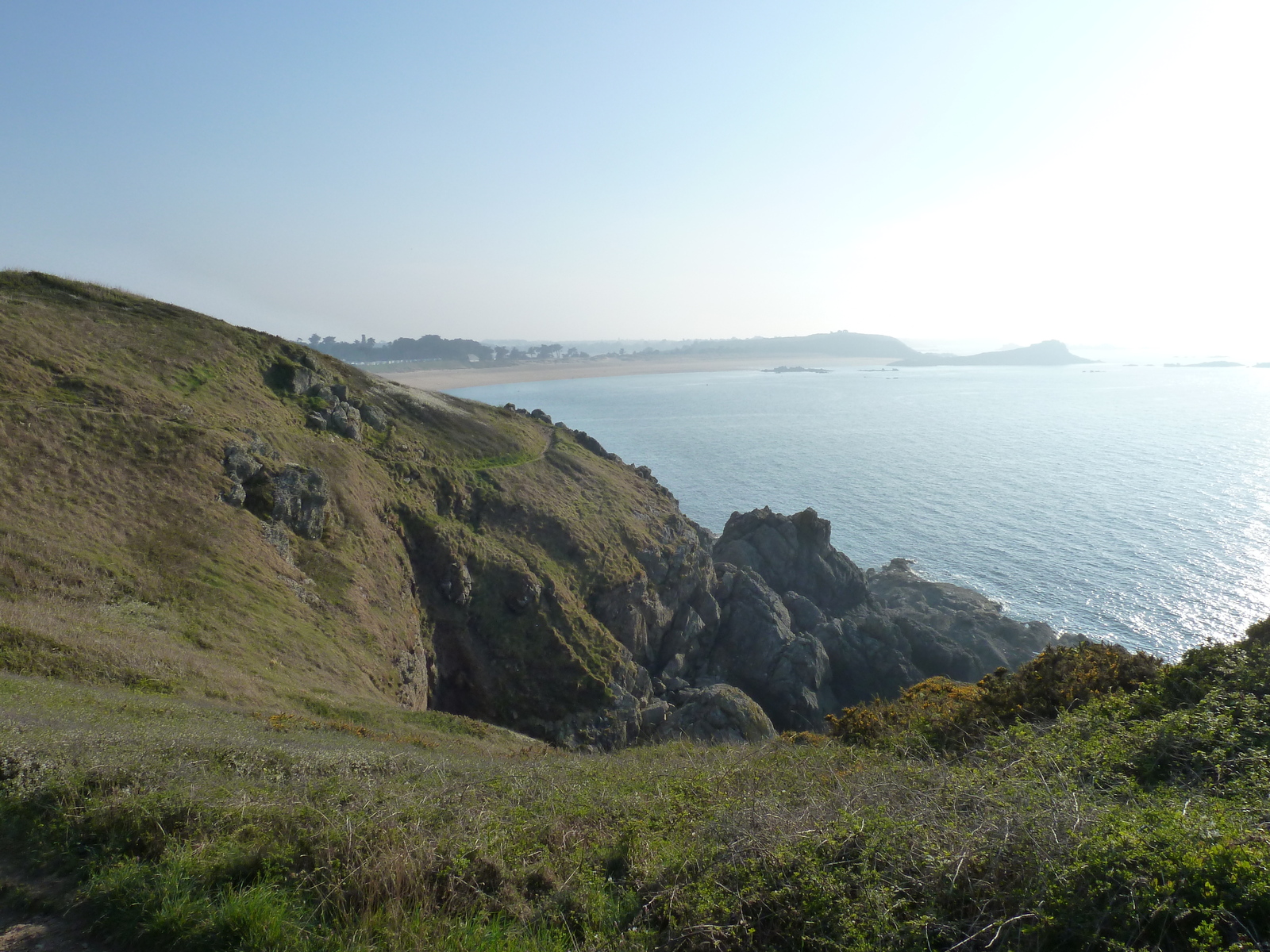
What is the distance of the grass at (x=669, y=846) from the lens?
556 cm

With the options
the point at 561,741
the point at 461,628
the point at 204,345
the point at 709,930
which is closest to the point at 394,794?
the point at 709,930

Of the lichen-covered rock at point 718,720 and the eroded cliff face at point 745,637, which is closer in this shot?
the lichen-covered rock at point 718,720

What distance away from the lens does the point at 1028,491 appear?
75062 millimetres

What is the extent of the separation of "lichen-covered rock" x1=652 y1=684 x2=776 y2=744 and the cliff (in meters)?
0.15

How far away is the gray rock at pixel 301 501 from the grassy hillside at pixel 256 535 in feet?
2.01

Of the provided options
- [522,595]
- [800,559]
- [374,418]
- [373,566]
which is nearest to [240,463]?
[373,566]

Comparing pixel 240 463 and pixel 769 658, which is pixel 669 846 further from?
pixel 769 658

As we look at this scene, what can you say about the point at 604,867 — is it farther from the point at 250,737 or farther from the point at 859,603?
the point at 859,603

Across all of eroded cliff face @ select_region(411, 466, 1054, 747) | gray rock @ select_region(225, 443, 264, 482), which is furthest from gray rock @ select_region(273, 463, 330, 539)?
eroded cliff face @ select_region(411, 466, 1054, 747)

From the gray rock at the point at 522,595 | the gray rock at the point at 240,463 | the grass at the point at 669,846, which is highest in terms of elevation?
the gray rock at the point at 240,463

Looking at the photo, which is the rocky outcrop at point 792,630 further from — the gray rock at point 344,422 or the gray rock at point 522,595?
the gray rock at point 344,422

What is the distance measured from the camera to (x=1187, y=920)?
5148 mm

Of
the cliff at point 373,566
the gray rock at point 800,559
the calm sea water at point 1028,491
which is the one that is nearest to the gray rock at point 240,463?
the cliff at point 373,566

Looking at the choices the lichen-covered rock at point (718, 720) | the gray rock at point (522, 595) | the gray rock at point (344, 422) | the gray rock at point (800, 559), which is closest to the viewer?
the lichen-covered rock at point (718, 720)
